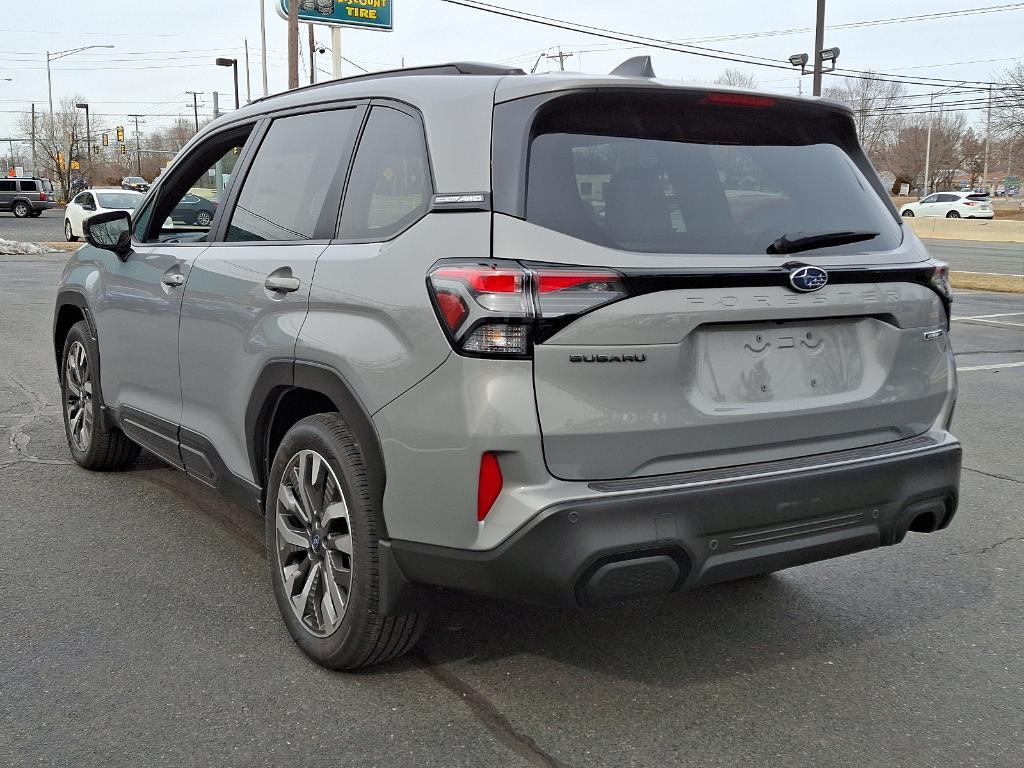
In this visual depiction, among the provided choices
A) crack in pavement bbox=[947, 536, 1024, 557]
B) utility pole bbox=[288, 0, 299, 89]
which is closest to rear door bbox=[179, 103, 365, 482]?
crack in pavement bbox=[947, 536, 1024, 557]

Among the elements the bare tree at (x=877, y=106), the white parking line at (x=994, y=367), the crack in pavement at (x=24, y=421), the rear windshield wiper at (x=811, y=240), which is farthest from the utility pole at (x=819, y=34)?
the bare tree at (x=877, y=106)

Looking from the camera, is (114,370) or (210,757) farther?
(114,370)

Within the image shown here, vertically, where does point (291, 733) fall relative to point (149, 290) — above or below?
below

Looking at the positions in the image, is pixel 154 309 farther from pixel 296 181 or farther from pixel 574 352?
pixel 574 352

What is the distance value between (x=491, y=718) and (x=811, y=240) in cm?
168

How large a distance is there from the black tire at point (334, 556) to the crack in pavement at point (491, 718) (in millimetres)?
152

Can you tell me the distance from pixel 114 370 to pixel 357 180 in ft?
7.31

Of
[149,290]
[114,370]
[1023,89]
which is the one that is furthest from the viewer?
[1023,89]

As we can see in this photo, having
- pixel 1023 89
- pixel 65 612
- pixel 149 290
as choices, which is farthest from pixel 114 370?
pixel 1023 89

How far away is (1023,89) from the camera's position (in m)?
68.7

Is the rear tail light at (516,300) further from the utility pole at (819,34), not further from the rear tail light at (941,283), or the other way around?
the utility pole at (819,34)

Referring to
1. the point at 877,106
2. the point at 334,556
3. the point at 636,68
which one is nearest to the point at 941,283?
the point at 636,68

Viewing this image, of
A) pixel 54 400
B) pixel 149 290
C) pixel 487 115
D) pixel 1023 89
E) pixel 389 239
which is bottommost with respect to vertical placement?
pixel 54 400

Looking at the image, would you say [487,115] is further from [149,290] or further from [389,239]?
Result: [149,290]
